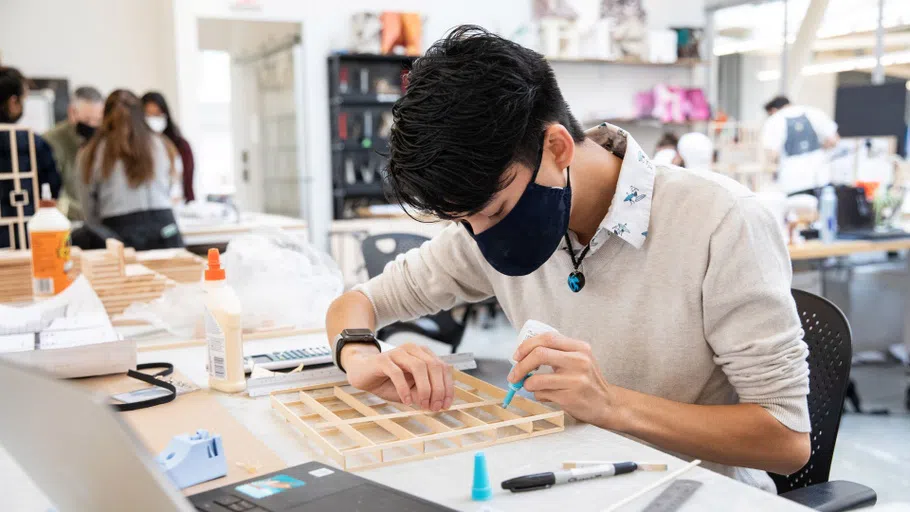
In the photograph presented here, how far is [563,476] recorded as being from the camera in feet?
2.96

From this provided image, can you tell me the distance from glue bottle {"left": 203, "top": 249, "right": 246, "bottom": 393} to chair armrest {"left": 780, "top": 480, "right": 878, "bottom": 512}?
85 cm

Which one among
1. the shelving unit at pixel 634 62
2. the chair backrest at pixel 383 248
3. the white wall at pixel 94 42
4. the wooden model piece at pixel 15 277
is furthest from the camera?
the shelving unit at pixel 634 62

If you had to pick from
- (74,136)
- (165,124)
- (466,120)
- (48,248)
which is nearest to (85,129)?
(74,136)

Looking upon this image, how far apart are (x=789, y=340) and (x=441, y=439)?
51cm

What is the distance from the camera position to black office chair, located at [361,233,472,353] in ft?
9.69

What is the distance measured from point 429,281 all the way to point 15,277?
1.41m

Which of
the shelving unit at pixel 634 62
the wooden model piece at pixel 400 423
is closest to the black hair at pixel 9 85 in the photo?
the wooden model piece at pixel 400 423

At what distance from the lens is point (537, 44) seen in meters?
6.95

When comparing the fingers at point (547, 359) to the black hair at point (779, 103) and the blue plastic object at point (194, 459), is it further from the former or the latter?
the black hair at point (779, 103)

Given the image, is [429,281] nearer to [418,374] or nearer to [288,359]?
[288,359]

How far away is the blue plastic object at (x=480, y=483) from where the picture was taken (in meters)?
0.86

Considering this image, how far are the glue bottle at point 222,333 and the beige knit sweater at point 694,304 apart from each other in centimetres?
51

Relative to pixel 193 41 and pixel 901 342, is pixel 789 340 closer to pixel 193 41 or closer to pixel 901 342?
pixel 901 342

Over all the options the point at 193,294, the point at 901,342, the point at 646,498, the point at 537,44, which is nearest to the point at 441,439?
the point at 646,498
